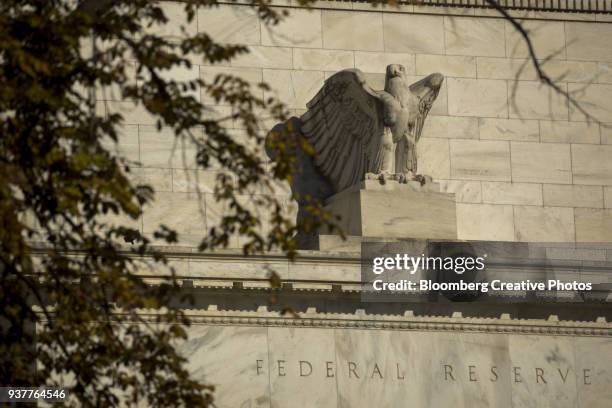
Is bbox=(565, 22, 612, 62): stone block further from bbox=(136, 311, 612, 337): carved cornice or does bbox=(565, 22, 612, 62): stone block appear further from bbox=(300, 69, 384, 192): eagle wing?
bbox=(136, 311, 612, 337): carved cornice

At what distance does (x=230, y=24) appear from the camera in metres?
22.5

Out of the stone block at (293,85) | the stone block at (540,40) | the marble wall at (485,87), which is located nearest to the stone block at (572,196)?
the marble wall at (485,87)

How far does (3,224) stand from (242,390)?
6812 millimetres

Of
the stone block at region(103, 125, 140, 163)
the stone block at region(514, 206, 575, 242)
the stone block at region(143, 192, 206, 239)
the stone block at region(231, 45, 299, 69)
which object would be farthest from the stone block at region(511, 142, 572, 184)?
the stone block at region(103, 125, 140, 163)

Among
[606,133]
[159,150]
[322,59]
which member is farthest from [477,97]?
[159,150]

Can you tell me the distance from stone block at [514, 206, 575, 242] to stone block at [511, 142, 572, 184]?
421mm

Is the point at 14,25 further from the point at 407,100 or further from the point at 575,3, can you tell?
the point at 575,3

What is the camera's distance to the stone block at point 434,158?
23.0 meters

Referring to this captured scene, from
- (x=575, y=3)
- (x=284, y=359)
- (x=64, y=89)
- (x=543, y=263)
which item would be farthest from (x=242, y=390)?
(x=575, y=3)

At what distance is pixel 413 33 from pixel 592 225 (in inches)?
144

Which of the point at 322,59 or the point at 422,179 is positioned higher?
the point at 322,59

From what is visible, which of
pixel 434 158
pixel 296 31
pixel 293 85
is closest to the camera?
pixel 293 85

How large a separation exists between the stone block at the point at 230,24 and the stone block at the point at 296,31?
16cm

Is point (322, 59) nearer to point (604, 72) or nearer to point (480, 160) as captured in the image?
point (480, 160)
